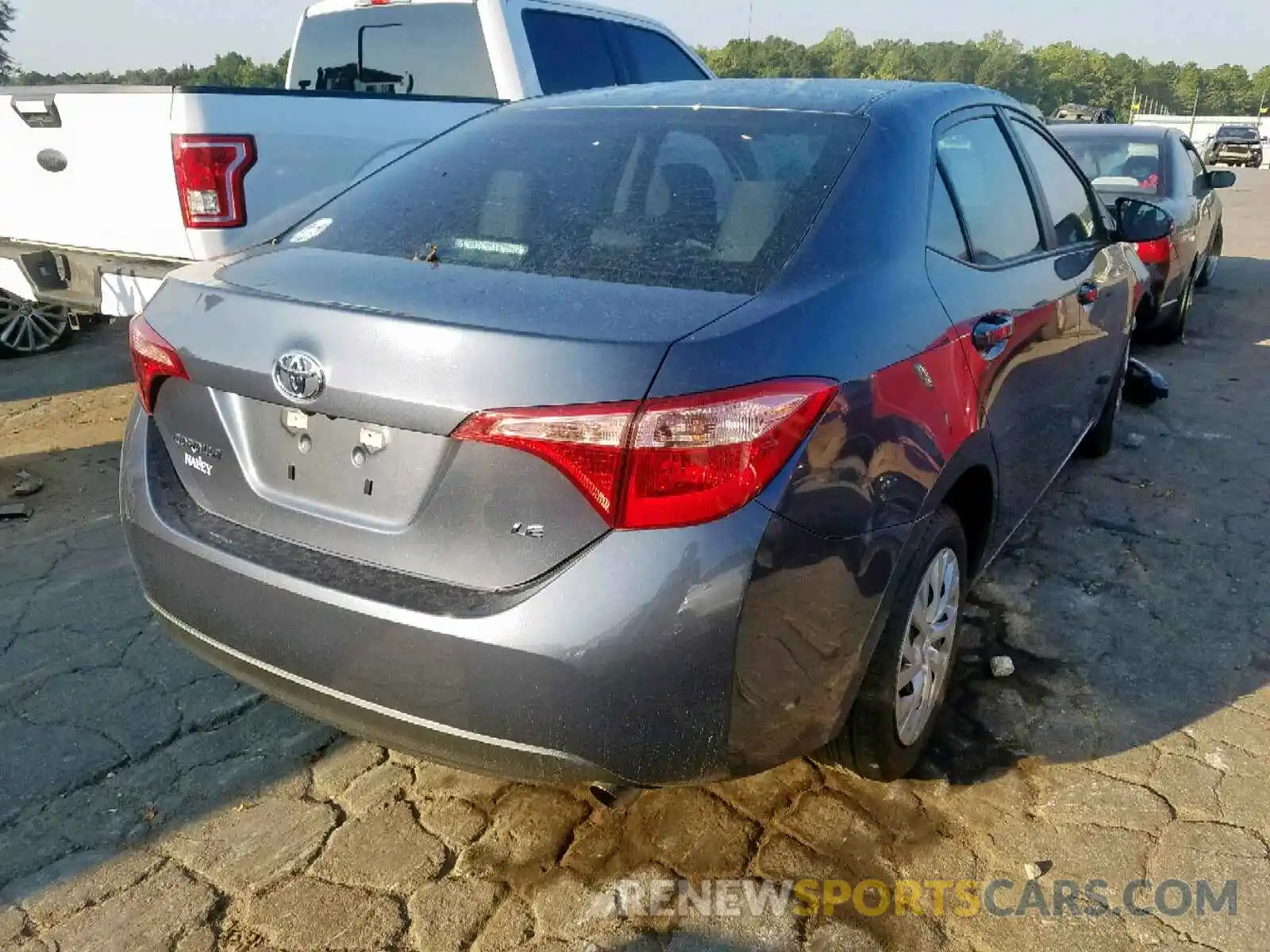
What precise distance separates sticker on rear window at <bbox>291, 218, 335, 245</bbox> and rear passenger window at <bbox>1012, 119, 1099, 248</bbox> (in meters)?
2.22

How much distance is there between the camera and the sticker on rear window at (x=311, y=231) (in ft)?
7.86

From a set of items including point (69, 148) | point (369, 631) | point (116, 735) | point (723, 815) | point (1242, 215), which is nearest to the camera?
point (369, 631)

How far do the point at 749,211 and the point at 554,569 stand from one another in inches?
36.9

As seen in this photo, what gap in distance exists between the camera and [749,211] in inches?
85.9

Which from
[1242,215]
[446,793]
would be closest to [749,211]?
[446,793]

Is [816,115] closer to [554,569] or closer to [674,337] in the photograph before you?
[674,337]

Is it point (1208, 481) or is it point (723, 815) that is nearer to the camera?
point (723, 815)

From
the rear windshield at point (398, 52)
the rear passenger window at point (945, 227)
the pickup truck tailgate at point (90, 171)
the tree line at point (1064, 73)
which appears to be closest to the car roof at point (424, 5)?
the rear windshield at point (398, 52)

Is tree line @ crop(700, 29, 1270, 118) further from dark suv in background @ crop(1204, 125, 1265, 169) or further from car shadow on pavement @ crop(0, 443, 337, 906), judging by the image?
car shadow on pavement @ crop(0, 443, 337, 906)

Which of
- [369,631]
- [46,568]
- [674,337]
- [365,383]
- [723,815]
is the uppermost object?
[674,337]

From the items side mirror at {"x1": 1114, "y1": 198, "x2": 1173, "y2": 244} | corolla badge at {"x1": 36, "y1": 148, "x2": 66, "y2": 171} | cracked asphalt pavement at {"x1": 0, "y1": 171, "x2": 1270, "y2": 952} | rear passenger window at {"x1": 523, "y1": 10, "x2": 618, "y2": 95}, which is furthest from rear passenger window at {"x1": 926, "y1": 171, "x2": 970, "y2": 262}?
corolla badge at {"x1": 36, "y1": 148, "x2": 66, "y2": 171}

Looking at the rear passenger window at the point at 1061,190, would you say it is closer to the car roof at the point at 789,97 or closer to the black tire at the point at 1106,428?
the car roof at the point at 789,97

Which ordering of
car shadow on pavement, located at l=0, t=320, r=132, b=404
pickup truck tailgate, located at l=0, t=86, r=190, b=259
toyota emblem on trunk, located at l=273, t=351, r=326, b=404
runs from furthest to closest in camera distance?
car shadow on pavement, located at l=0, t=320, r=132, b=404, pickup truck tailgate, located at l=0, t=86, r=190, b=259, toyota emblem on trunk, located at l=273, t=351, r=326, b=404

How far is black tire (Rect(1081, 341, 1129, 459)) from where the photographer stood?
183 inches
